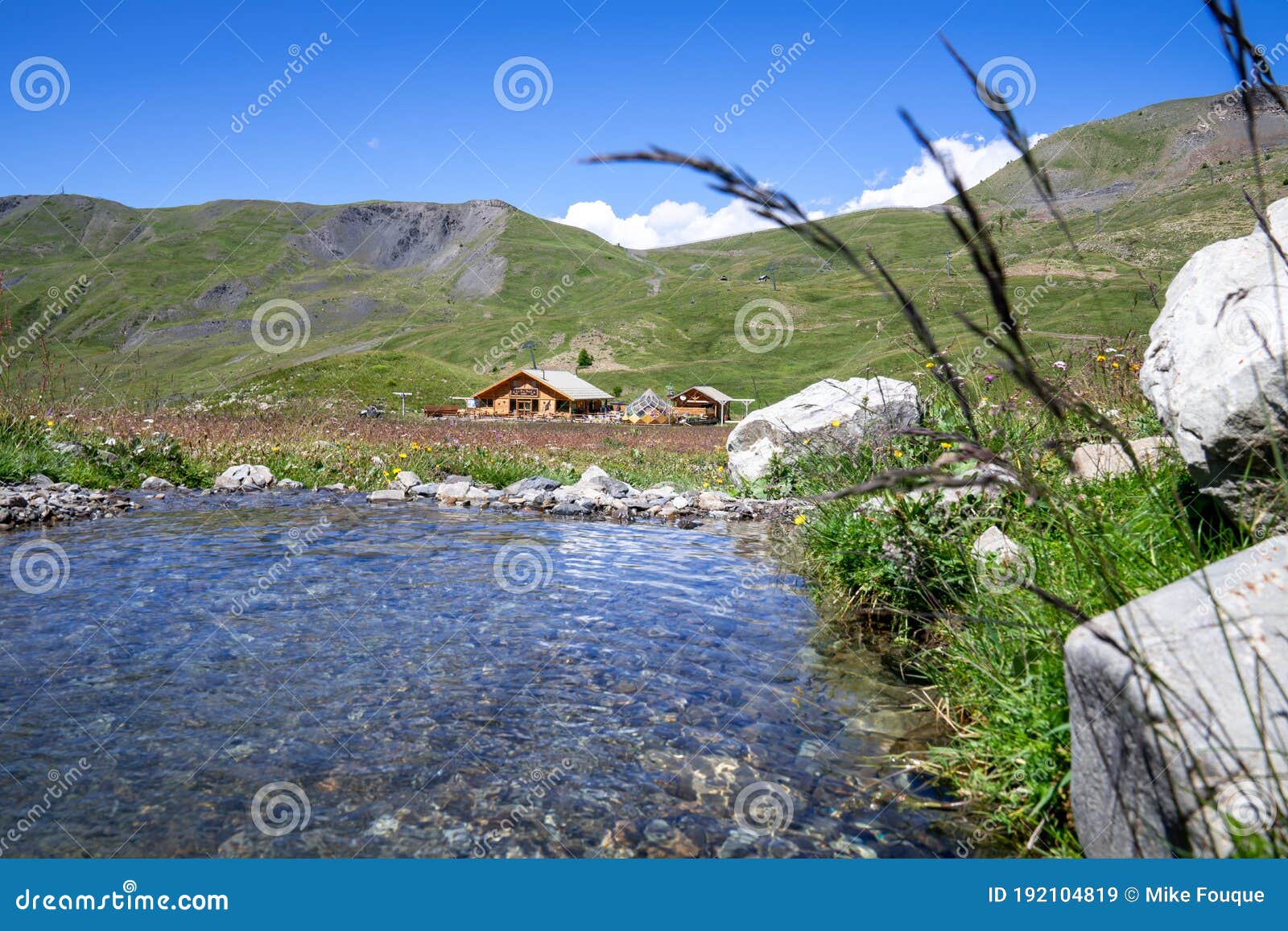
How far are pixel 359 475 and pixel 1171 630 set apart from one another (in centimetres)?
1916

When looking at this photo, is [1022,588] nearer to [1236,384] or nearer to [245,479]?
[1236,384]

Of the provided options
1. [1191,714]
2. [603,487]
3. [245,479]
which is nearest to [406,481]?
[245,479]

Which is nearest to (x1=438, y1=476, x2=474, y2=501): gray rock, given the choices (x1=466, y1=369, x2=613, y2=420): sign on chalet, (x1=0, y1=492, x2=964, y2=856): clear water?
(x1=0, y1=492, x2=964, y2=856): clear water

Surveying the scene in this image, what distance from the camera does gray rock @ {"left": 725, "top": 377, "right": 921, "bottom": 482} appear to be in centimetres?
1170

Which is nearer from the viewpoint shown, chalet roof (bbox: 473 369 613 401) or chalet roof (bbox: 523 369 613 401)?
chalet roof (bbox: 473 369 613 401)

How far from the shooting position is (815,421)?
14.7 metres

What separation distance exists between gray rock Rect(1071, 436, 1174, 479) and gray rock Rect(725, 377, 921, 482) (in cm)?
323

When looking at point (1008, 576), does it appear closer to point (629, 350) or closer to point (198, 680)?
point (198, 680)

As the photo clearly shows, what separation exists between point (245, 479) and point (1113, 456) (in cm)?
1768

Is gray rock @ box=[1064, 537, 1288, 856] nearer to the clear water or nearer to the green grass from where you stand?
the green grass

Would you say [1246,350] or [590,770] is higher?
[1246,350]

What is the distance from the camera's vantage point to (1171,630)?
2428 mm

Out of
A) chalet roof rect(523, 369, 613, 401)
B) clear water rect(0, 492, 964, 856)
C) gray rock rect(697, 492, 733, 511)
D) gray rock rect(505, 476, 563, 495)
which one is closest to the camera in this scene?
clear water rect(0, 492, 964, 856)

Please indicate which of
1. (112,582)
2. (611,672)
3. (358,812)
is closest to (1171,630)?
(358,812)
